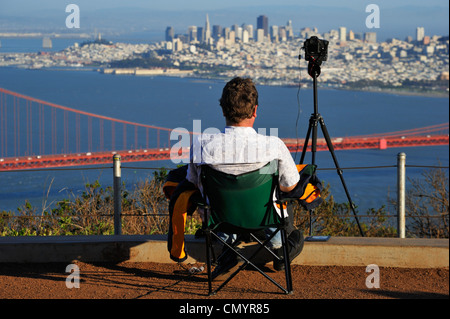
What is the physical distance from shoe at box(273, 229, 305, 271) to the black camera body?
3.36 feet

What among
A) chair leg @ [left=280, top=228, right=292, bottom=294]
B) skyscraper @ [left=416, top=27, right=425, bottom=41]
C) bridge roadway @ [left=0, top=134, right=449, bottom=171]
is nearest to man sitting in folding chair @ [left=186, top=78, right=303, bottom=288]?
chair leg @ [left=280, top=228, right=292, bottom=294]

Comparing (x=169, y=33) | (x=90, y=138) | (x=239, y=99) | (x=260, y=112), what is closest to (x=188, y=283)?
(x=239, y=99)

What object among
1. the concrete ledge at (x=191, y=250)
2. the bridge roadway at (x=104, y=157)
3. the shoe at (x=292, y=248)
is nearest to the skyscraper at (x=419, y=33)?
the bridge roadway at (x=104, y=157)

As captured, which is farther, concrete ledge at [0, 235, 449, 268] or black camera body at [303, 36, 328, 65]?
black camera body at [303, 36, 328, 65]

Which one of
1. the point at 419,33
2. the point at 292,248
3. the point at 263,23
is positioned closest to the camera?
the point at 292,248

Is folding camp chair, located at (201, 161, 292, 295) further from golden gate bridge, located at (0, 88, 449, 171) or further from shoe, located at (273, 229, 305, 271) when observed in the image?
→ golden gate bridge, located at (0, 88, 449, 171)

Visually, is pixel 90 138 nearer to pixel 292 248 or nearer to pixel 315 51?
pixel 315 51

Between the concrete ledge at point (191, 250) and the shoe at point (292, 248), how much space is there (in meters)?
0.14

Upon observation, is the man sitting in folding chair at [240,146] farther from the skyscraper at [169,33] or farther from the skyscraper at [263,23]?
the skyscraper at [263,23]

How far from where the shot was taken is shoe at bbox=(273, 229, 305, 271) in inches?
87.6

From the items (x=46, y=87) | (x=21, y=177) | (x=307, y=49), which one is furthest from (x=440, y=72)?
(x=307, y=49)

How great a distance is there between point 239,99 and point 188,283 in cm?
69

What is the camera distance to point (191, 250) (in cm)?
249

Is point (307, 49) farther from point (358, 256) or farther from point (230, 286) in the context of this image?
point (230, 286)
